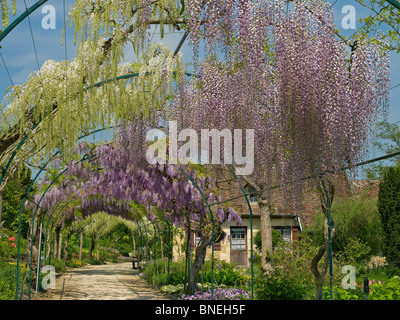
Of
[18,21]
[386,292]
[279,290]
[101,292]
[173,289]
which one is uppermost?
[18,21]

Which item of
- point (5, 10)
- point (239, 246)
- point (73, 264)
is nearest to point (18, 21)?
point (5, 10)

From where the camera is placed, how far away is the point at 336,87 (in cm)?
354

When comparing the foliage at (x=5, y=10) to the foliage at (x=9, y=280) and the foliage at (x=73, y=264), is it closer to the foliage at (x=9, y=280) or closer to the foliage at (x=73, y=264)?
the foliage at (x=9, y=280)

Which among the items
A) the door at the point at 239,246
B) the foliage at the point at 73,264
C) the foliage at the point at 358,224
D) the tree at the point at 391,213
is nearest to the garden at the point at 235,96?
the tree at the point at 391,213

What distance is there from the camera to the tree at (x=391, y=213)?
1227 centimetres

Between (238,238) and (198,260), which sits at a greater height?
(238,238)

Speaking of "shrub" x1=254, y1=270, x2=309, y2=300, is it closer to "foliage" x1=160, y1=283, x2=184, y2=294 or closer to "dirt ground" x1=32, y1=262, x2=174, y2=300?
"dirt ground" x1=32, y1=262, x2=174, y2=300

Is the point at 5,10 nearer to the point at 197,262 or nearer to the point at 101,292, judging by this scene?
the point at 197,262

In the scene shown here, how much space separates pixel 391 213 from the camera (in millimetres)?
12547

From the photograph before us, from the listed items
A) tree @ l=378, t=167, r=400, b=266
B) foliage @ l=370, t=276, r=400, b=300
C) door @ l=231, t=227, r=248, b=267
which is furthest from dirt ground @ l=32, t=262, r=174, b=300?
tree @ l=378, t=167, r=400, b=266

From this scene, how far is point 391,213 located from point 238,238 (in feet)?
25.3

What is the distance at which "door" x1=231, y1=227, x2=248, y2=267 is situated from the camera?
18.5 m

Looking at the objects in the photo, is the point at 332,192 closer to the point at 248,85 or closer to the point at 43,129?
the point at 248,85

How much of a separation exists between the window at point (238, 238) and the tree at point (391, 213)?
7210 mm
